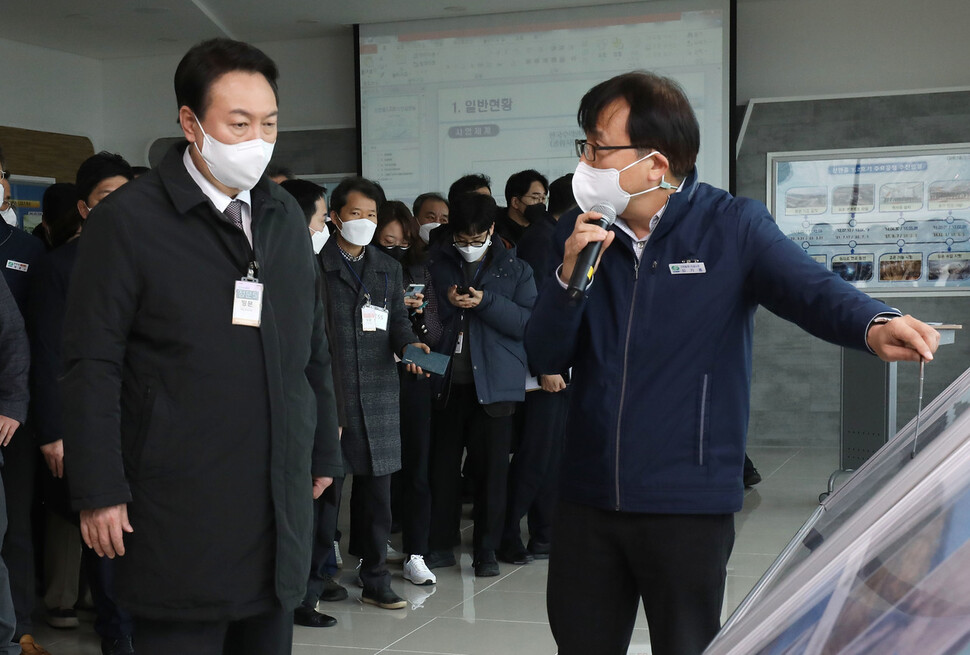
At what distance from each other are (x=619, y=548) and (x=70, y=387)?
3.19 ft

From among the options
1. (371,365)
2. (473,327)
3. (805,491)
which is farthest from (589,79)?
(371,365)

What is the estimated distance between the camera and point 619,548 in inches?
72.2

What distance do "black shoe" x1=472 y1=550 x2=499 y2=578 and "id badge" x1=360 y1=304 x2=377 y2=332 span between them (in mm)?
1240

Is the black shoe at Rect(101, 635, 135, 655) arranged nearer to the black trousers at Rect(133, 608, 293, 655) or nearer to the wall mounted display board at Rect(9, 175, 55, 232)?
the black trousers at Rect(133, 608, 293, 655)

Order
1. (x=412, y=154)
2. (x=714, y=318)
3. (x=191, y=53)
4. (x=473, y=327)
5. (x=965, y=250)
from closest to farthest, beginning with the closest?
(x=714, y=318) → (x=191, y=53) → (x=473, y=327) → (x=965, y=250) → (x=412, y=154)

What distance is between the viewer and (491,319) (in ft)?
14.5

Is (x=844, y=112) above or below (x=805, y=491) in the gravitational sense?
above

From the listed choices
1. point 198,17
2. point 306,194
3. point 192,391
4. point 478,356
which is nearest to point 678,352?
point 192,391

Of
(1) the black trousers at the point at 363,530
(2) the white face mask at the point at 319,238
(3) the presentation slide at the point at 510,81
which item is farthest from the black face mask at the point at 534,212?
(3) the presentation slide at the point at 510,81

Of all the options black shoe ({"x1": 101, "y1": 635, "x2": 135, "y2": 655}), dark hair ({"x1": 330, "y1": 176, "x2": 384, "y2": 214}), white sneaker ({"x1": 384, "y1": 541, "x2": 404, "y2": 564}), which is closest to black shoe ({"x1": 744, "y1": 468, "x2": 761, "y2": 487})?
white sneaker ({"x1": 384, "y1": 541, "x2": 404, "y2": 564})

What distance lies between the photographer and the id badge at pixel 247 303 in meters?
1.84

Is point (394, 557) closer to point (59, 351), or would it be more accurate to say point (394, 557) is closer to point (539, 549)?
point (539, 549)

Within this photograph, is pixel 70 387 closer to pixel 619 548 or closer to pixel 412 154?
pixel 619 548

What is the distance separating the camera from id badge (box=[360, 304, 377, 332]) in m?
3.89
